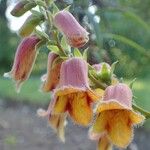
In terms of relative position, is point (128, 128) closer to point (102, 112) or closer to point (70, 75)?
point (102, 112)

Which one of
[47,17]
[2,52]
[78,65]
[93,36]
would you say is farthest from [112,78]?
[2,52]

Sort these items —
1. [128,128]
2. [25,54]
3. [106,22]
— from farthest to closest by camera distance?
[106,22]
[25,54]
[128,128]

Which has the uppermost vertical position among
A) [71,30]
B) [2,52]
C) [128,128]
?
[71,30]

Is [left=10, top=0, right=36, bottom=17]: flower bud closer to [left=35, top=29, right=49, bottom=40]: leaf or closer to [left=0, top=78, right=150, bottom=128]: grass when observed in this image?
[left=35, top=29, right=49, bottom=40]: leaf

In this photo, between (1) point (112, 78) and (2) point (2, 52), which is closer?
(1) point (112, 78)

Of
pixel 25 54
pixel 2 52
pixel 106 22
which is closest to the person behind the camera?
pixel 25 54

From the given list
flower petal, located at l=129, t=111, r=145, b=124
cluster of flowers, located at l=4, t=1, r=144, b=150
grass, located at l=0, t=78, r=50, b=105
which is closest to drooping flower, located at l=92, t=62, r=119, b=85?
cluster of flowers, located at l=4, t=1, r=144, b=150
